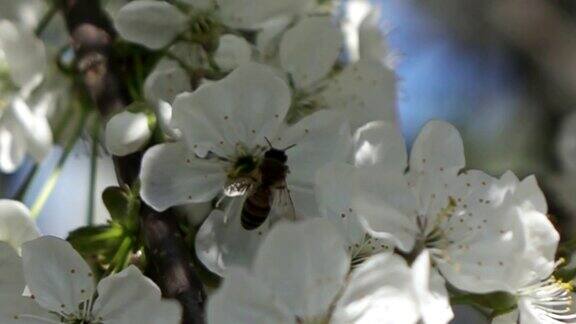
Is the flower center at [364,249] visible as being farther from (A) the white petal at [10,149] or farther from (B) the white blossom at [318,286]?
(A) the white petal at [10,149]

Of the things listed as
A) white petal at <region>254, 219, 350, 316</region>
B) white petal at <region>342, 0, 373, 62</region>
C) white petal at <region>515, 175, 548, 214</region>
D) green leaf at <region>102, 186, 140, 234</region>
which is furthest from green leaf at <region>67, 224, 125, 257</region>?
white petal at <region>342, 0, 373, 62</region>

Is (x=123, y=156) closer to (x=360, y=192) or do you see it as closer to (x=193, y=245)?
(x=193, y=245)

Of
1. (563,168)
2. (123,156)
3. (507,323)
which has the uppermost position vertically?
(123,156)

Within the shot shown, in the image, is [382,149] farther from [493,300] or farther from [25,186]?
[25,186]

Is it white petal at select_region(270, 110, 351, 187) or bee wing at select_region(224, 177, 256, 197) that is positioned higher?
white petal at select_region(270, 110, 351, 187)

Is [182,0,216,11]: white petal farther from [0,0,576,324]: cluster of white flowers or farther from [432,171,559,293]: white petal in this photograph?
[432,171,559,293]: white petal

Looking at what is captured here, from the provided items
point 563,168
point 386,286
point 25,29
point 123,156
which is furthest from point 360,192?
point 563,168
